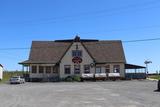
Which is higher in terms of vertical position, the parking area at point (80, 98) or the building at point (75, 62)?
the building at point (75, 62)

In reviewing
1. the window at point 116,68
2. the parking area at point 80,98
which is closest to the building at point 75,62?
the window at point 116,68

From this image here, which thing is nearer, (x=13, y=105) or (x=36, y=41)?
(x=13, y=105)

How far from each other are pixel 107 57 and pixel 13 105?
51.7 m

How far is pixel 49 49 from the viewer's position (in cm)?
7500

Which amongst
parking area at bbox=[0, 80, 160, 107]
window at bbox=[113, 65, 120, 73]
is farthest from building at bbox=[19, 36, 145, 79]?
parking area at bbox=[0, 80, 160, 107]

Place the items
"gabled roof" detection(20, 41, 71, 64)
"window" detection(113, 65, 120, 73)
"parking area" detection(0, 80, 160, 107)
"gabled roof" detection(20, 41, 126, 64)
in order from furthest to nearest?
"gabled roof" detection(20, 41, 71, 64) < "gabled roof" detection(20, 41, 126, 64) < "window" detection(113, 65, 120, 73) < "parking area" detection(0, 80, 160, 107)

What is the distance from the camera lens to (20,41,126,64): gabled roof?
71.5 metres

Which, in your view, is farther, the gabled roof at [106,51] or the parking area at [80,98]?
the gabled roof at [106,51]

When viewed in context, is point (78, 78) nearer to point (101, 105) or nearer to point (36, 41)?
point (36, 41)

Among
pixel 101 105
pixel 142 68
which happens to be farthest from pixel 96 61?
pixel 101 105

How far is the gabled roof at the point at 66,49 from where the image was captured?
71500 millimetres

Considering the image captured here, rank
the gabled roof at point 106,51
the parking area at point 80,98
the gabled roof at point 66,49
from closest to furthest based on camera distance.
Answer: the parking area at point 80,98 < the gabled roof at point 106,51 < the gabled roof at point 66,49

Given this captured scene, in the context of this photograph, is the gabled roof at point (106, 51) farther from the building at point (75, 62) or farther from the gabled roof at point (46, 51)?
the gabled roof at point (46, 51)

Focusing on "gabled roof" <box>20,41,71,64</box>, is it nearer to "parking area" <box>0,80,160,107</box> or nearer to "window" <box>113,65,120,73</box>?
"window" <box>113,65,120,73</box>
